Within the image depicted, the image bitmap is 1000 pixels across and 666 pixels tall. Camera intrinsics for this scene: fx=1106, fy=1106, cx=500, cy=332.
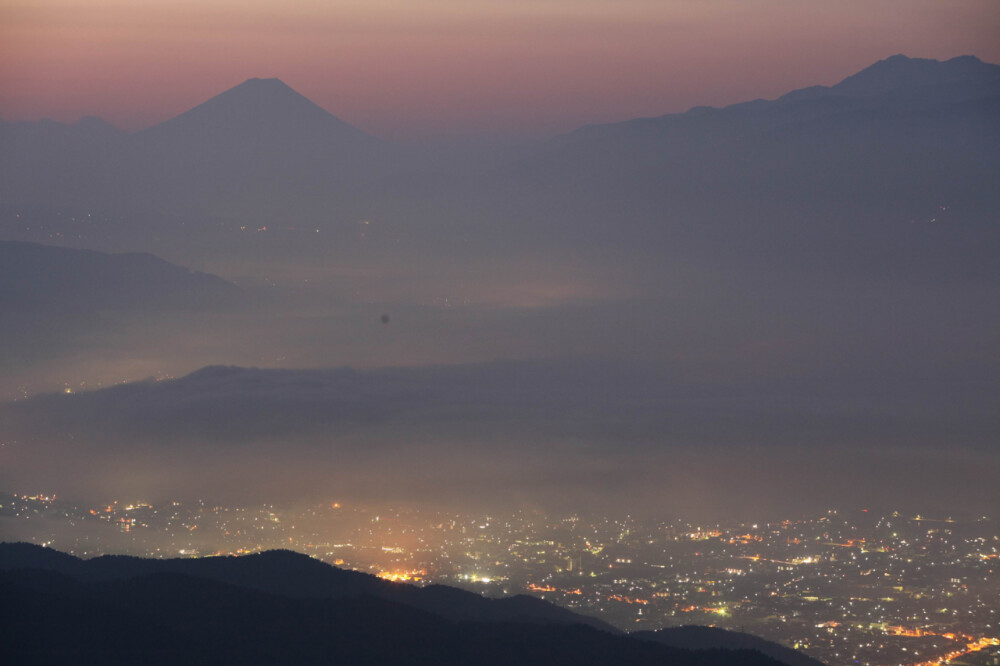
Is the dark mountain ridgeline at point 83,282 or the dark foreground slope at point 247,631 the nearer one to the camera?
the dark foreground slope at point 247,631

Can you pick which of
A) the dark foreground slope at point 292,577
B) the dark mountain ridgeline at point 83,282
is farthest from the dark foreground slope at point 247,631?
the dark mountain ridgeline at point 83,282

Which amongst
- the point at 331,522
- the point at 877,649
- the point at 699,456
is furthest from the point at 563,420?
the point at 877,649

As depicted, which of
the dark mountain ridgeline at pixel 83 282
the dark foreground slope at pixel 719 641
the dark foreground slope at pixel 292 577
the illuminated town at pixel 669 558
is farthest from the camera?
the dark mountain ridgeline at pixel 83 282

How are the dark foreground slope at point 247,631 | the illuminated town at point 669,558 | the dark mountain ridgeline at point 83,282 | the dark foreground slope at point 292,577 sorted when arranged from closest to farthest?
1. the dark foreground slope at point 247,631
2. the dark foreground slope at point 292,577
3. the illuminated town at point 669,558
4. the dark mountain ridgeline at point 83,282

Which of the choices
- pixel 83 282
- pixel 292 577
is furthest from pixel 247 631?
pixel 83 282

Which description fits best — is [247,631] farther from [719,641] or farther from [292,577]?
[719,641]

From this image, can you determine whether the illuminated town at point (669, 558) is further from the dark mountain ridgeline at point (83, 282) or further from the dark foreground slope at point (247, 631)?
the dark mountain ridgeline at point (83, 282)

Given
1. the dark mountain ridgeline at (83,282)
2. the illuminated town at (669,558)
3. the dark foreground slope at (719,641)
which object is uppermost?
the dark mountain ridgeline at (83,282)
